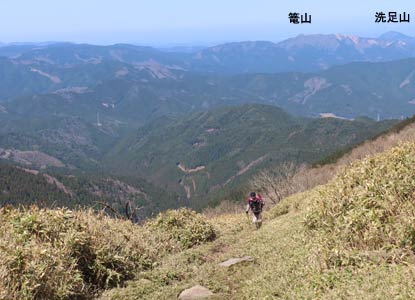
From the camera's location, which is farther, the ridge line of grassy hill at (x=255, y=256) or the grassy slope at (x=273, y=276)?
the ridge line of grassy hill at (x=255, y=256)

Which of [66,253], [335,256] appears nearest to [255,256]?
[335,256]

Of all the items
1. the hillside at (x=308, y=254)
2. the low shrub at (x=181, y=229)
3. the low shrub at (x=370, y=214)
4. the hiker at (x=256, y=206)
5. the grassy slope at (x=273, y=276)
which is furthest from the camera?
the hiker at (x=256, y=206)

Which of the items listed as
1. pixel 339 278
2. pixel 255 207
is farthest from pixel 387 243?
pixel 255 207

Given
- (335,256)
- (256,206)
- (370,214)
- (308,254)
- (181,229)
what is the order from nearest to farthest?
1. (335,256)
2. (370,214)
3. (308,254)
4. (181,229)
5. (256,206)

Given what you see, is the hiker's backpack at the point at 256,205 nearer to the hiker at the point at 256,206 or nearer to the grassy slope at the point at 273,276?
the hiker at the point at 256,206

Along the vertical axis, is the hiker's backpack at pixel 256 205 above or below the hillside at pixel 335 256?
below

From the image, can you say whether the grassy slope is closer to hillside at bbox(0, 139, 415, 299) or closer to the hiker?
hillside at bbox(0, 139, 415, 299)

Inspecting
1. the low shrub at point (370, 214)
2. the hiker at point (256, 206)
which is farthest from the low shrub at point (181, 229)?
the low shrub at point (370, 214)

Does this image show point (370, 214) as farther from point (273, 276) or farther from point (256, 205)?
point (256, 205)

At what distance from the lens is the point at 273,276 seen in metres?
11.0

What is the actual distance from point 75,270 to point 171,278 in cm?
321

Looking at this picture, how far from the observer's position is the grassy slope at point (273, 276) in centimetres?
798

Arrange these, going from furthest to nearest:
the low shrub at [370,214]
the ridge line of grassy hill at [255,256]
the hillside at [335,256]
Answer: the low shrub at [370,214]
the ridge line of grassy hill at [255,256]
the hillside at [335,256]

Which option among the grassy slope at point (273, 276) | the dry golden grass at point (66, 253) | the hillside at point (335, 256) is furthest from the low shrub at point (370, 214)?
the dry golden grass at point (66, 253)
